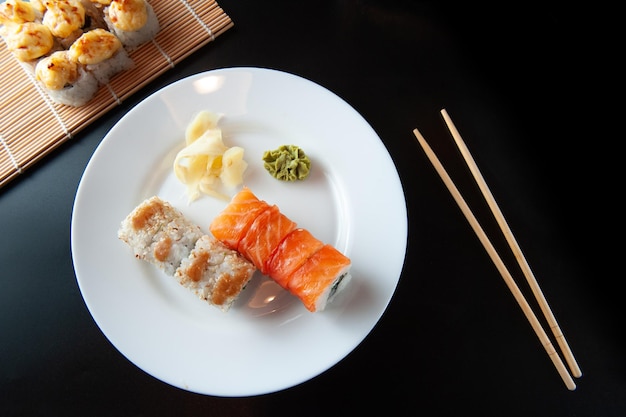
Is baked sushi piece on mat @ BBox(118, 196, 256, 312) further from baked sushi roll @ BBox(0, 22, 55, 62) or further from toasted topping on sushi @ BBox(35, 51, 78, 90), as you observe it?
baked sushi roll @ BBox(0, 22, 55, 62)

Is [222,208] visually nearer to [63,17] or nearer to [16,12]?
[63,17]

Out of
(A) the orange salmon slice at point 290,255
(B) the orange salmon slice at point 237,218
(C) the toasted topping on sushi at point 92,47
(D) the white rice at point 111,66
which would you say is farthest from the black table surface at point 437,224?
(B) the orange salmon slice at point 237,218

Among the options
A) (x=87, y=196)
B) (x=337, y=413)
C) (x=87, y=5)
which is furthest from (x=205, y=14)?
(x=337, y=413)

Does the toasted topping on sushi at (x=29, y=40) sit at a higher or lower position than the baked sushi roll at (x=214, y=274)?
higher

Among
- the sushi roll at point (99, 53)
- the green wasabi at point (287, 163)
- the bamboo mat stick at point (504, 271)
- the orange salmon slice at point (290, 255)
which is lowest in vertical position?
the bamboo mat stick at point (504, 271)

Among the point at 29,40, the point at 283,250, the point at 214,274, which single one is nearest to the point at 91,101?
the point at 29,40

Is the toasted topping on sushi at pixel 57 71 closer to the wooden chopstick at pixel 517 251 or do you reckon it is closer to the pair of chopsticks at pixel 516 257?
the pair of chopsticks at pixel 516 257

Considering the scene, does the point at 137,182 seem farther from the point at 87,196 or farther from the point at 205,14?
the point at 205,14

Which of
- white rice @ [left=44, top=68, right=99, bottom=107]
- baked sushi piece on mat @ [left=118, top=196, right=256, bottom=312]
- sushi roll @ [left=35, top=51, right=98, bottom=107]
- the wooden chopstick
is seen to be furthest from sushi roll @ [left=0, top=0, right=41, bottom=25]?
the wooden chopstick
